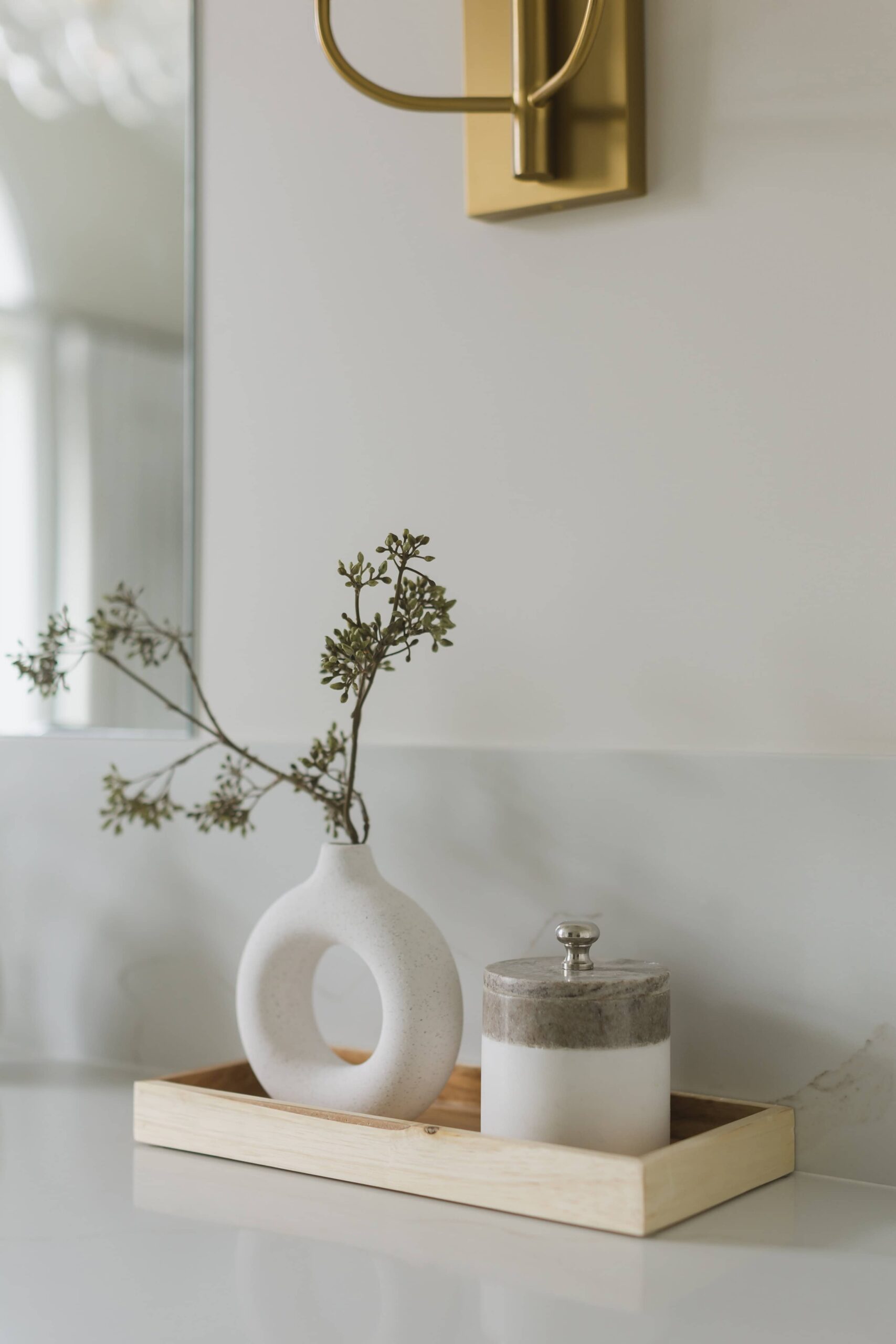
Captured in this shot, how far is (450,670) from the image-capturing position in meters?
0.92

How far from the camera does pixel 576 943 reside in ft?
2.41

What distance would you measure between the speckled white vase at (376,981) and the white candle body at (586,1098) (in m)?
0.08

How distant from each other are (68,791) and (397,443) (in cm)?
38

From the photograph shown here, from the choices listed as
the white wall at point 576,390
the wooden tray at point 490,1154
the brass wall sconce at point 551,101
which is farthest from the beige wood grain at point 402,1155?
A: the brass wall sconce at point 551,101

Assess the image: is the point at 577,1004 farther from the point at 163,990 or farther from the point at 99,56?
the point at 99,56

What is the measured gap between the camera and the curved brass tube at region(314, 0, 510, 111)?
822 mm

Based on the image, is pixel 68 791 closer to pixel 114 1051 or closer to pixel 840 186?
pixel 114 1051

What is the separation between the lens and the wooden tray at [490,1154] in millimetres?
664

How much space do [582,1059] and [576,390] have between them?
0.40m

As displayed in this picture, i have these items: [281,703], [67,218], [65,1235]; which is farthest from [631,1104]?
[67,218]

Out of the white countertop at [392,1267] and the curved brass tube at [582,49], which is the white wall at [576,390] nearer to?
the curved brass tube at [582,49]

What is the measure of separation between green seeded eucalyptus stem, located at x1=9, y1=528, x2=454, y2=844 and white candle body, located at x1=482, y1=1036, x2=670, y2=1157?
18 cm

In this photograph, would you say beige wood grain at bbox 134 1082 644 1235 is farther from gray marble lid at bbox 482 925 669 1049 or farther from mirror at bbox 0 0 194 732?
mirror at bbox 0 0 194 732

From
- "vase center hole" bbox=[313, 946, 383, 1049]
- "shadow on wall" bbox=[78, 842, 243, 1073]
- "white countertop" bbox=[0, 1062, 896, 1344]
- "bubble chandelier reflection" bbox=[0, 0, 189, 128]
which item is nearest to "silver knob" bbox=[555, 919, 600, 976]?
"white countertop" bbox=[0, 1062, 896, 1344]
